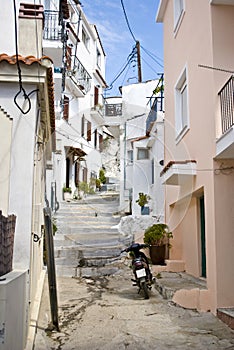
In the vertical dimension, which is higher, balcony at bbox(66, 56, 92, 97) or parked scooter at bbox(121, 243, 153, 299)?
balcony at bbox(66, 56, 92, 97)

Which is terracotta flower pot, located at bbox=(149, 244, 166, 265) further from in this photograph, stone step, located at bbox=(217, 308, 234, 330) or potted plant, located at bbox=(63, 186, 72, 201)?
potted plant, located at bbox=(63, 186, 72, 201)

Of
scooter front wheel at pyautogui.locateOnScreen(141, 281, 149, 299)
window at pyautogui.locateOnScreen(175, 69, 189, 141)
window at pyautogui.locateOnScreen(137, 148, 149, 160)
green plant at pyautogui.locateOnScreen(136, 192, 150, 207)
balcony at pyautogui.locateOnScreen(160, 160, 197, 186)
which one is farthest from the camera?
window at pyautogui.locateOnScreen(137, 148, 149, 160)

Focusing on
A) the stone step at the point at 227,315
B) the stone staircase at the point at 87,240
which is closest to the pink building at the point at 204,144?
the stone step at the point at 227,315

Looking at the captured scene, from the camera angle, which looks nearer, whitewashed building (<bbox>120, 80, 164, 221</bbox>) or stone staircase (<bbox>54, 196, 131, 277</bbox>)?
stone staircase (<bbox>54, 196, 131, 277</bbox>)

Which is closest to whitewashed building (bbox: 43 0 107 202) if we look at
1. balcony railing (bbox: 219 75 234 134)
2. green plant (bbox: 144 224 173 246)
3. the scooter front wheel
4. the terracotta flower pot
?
green plant (bbox: 144 224 173 246)

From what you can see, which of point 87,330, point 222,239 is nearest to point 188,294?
point 222,239

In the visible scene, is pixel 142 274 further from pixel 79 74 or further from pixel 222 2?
pixel 79 74

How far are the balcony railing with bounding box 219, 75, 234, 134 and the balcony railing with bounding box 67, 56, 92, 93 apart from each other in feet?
46.6

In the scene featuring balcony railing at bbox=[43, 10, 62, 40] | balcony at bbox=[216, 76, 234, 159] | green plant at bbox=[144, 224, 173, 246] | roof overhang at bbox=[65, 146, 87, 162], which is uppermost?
balcony railing at bbox=[43, 10, 62, 40]

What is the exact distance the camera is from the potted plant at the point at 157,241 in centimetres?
962

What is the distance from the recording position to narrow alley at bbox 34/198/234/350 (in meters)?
4.61

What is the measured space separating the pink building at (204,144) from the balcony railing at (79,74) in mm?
10547

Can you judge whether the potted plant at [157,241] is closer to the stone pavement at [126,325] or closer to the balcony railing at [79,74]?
the stone pavement at [126,325]

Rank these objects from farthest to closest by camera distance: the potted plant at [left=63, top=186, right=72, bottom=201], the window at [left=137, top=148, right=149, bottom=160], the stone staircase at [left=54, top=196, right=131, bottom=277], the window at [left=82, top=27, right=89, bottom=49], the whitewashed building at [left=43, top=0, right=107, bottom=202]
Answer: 1. the window at [left=82, top=27, right=89, bottom=49]
2. the potted plant at [left=63, top=186, right=72, bottom=201]
3. the window at [left=137, top=148, right=149, bottom=160]
4. the whitewashed building at [left=43, top=0, right=107, bottom=202]
5. the stone staircase at [left=54, top=196, right=131, bottom=277]
